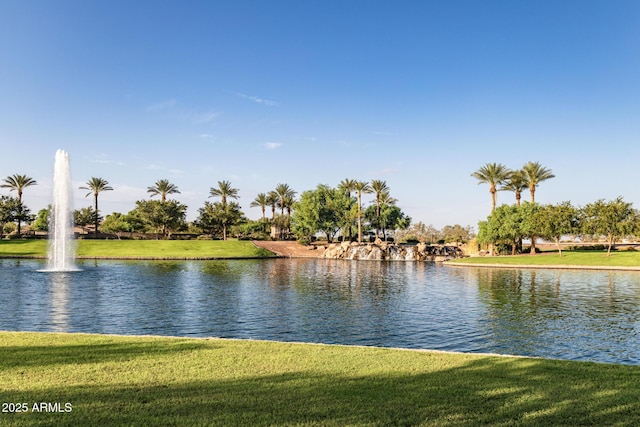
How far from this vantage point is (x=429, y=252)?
294ft

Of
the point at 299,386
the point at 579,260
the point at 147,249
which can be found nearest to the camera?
the point at 299,386

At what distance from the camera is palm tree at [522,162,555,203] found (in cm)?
8966

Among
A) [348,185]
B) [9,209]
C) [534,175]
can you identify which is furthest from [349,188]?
[9,209]

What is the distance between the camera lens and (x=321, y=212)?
117 m

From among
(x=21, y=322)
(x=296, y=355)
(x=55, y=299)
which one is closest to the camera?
(x=296, y=355)

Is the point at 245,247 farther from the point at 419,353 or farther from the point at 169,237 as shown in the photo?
the point at 419,353

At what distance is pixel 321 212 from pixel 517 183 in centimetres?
4647

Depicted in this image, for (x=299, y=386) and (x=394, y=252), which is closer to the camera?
(x=299, y=386)

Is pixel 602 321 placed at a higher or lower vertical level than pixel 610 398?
lower

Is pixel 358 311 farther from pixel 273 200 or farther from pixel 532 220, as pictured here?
pixel 273 200

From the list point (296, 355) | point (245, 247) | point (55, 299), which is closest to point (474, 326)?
point (296, 355)

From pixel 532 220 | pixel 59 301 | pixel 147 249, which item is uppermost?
pixel 532 220

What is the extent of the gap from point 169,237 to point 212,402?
11575cm

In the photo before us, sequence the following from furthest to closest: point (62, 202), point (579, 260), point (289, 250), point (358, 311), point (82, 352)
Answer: point (289, 250), point (579, 260), point (62, 202), point (358, 311), point (82, 352)
